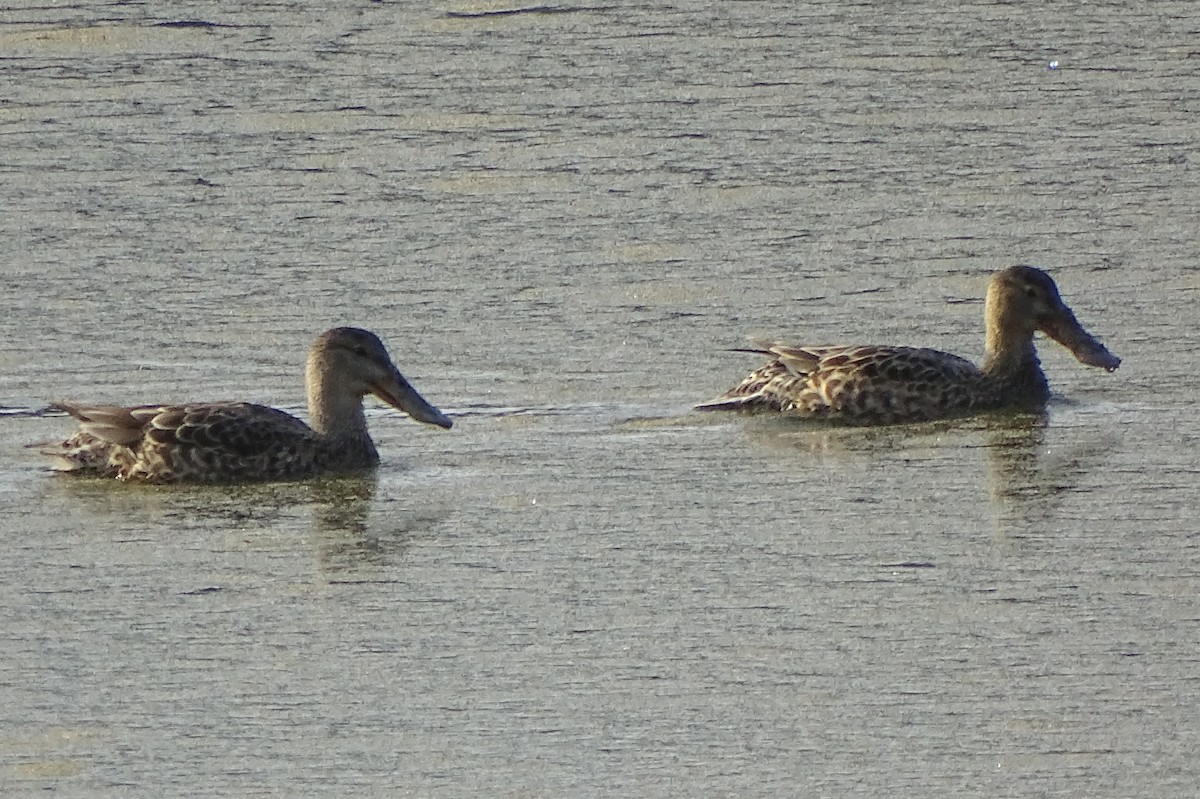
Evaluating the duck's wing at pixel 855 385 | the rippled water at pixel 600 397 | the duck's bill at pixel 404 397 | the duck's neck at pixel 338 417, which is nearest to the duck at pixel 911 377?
the duck's wing at pixel 855 385

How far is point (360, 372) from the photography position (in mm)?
10117

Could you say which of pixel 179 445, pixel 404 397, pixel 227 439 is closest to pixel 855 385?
pixel 404 397

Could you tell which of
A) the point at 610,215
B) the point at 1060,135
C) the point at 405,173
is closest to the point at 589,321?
the point at 610,215

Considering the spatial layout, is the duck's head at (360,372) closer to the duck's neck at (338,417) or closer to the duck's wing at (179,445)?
the duck's neck at (338,417)

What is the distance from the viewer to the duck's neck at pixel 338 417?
9.88 metres

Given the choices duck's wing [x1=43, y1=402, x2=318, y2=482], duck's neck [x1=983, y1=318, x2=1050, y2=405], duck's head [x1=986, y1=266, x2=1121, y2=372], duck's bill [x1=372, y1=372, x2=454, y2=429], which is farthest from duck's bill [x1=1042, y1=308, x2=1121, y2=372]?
duck's wing [x1=43, y1=402, x2=318, y2=482]

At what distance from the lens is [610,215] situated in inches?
501

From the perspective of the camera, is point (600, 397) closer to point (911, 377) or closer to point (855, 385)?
point (855, 385)

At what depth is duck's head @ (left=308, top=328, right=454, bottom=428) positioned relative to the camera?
1005 cm

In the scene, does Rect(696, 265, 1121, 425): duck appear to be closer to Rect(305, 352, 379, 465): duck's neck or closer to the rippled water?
the rippled water

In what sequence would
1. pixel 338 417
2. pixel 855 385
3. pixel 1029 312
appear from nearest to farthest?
1. pixel 338 417
2. pixel 855 385
3. pixel 1029 312

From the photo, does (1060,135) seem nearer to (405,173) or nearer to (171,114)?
(405,173)

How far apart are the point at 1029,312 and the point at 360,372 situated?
259 centimetres

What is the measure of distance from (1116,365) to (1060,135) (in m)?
3.36
